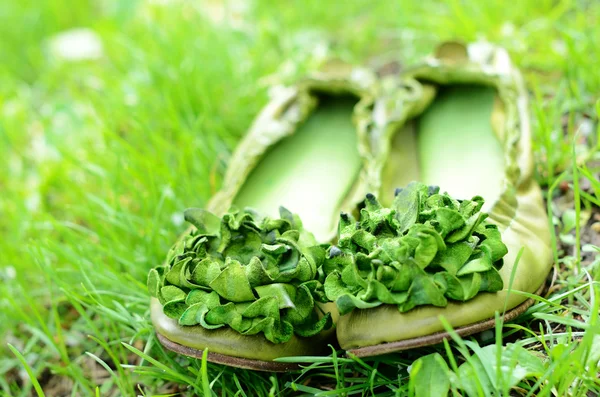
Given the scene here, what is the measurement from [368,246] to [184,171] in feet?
2.41

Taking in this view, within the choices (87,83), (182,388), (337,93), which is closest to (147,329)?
(182,388)

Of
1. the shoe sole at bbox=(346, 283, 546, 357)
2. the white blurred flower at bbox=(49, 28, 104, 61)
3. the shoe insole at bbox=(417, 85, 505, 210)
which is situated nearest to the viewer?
the shoe sole at bbox=(346, 283, 546, 357)

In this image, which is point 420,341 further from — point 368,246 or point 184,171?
point 184,171

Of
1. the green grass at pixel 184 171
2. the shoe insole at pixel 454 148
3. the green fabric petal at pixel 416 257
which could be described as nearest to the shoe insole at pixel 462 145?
the shoe insole at pixel 454 148

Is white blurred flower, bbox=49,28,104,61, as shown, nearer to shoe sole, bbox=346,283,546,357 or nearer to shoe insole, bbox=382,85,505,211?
shoe insole, bbox=382,85,505,211

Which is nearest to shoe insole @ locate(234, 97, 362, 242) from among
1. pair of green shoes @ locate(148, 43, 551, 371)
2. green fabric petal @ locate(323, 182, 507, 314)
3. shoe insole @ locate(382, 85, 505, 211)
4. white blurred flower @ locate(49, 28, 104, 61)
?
pair of green shoes @ locate(148, 43, 551, 371)

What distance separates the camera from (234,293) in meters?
0.91

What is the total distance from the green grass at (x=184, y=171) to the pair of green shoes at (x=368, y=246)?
0.05 m

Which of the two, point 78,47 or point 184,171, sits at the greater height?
point 78,47

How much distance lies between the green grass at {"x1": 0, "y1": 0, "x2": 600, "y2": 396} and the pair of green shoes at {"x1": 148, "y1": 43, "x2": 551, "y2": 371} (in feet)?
0.18

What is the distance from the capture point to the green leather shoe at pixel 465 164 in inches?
33.3

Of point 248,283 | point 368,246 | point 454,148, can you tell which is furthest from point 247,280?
point 454,148

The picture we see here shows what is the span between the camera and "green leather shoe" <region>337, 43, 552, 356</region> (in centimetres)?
85

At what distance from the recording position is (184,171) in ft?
4.96
